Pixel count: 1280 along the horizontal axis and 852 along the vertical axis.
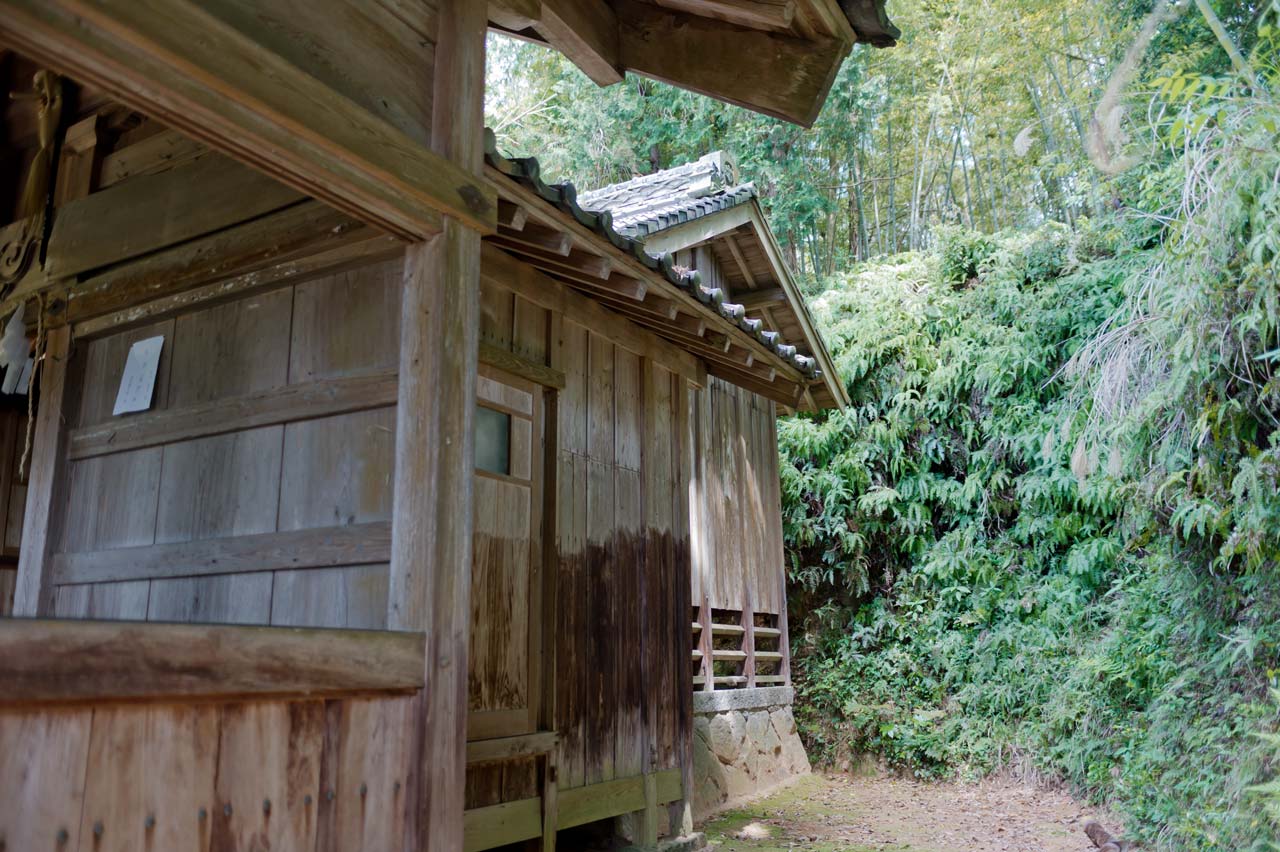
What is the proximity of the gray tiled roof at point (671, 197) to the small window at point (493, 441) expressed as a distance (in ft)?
10.6

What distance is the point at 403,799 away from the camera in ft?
9.20

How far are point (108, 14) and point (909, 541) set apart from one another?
10.4m

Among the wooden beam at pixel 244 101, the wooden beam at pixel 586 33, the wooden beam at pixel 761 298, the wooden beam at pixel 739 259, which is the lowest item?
the wooden beam at pixel 244 101

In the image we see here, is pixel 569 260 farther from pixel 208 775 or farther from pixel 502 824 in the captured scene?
pixel 208 775

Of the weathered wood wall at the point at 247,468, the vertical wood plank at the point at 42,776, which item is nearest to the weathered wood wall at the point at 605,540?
the weathered wood wall at the point at 247,468

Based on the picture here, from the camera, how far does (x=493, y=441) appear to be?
5074mm

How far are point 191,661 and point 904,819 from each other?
7550mm

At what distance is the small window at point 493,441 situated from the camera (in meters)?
4.97

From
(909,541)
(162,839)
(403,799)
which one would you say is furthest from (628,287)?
(909,541)

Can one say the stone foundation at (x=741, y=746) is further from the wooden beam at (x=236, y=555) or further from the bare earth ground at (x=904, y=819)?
the wooden beam at (x=236, y=555)

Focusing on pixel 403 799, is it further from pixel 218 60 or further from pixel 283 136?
pixel 218 60

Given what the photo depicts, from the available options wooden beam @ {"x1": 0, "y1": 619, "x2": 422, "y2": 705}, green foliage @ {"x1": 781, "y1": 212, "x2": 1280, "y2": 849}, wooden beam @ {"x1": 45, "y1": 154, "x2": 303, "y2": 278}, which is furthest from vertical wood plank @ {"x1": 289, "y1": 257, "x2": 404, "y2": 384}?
green foliage @ {"x1": 781, "y1": 212, "x2": 1280, "y2": 849}

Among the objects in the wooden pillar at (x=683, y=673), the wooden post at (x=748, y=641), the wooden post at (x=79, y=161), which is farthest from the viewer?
the wooden post at (x=748, y=641)

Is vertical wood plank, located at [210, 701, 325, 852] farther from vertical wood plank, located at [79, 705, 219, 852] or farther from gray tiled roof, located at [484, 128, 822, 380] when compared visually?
gray tiled roof, located at [484, 128, 822, 380]
